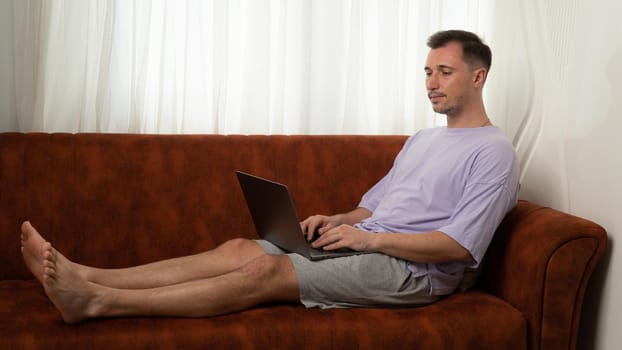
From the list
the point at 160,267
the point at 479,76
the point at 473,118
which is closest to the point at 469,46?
the point at 479,76

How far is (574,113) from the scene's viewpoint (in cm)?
231

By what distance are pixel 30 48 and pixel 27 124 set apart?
281 mm

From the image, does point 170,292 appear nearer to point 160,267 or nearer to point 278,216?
point 160,267

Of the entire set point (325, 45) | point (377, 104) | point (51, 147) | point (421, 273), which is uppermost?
point (325, 45)

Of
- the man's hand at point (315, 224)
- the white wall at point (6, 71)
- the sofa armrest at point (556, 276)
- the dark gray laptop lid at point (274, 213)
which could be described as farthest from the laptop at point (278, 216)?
the white wall at point (6, 71)

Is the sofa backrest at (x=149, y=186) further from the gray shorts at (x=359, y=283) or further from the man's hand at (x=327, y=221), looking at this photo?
the gray shorts at (x=359, y=283)

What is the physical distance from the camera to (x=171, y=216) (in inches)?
99.1

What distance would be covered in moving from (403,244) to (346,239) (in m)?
0.16

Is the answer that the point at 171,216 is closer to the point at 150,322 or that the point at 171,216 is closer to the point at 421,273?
the point at 150,322

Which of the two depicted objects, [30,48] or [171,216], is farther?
[30,48]

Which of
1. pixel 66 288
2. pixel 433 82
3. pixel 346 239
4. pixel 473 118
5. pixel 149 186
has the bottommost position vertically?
pixel 66 288

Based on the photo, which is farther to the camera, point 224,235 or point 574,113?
point 224,235

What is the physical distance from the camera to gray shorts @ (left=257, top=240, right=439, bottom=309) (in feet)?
6.77

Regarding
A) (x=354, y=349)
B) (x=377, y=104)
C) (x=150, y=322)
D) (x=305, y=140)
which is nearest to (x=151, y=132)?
(x=305, y=140)
